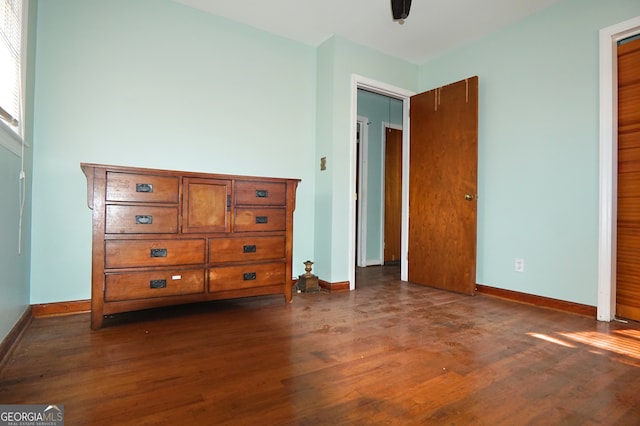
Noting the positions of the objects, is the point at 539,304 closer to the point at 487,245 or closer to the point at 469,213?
the point at 487,245

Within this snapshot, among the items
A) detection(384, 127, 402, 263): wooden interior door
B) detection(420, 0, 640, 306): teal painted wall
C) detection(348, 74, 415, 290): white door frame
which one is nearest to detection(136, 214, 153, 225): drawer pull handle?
detection(348, 74, 415, 290): white door frame

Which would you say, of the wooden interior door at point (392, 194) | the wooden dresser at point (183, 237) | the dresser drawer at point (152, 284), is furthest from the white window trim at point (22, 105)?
the wooden interior door at point (392, 194)

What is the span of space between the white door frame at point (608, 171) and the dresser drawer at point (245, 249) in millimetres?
2273

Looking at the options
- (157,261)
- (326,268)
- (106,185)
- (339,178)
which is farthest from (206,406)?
(339,178)

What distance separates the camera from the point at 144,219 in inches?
79.3

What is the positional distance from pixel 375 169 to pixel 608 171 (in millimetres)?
2804

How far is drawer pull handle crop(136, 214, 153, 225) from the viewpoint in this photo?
1996 mm

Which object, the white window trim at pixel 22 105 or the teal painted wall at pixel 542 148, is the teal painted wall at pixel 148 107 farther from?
the teal painted wall at pixel 542 148

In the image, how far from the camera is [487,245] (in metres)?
3.03

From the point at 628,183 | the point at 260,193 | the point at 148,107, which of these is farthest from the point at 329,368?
the point at 628,183

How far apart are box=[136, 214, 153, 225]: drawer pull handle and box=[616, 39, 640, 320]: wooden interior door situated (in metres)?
3.19

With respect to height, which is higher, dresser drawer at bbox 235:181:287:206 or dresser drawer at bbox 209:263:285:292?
dresser drawer at bbox 235:181:287:206

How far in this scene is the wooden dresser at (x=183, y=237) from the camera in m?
1.91

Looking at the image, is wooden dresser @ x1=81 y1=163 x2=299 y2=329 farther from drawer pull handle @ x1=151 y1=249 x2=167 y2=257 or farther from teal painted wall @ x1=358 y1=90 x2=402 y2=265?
teal painted wall @ x1=358 y1=90 x2=402 y2=265
